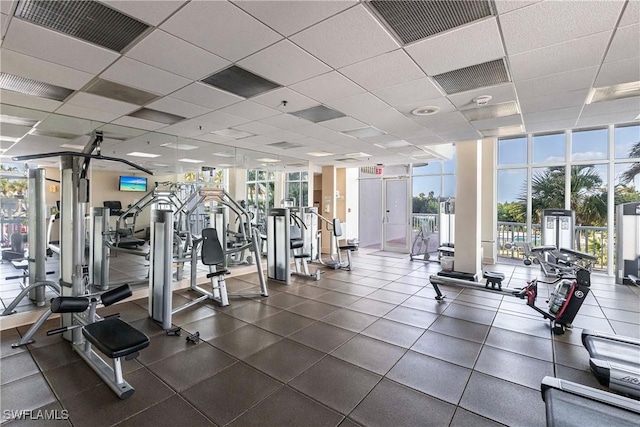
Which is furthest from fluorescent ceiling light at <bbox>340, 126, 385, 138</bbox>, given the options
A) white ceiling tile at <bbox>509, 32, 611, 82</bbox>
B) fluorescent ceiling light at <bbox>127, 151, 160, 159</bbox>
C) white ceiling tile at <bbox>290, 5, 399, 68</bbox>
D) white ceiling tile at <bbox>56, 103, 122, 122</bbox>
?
fluorescent ceiling light at <bbox>127, 151, 160, 159</bbox>

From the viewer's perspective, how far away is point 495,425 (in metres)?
2.01

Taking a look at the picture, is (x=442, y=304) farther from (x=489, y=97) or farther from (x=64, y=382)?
(x=64, y=382)

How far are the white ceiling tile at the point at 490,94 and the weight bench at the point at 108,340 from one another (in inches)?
160

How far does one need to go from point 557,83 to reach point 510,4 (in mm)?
1771

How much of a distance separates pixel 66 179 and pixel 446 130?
208 inches

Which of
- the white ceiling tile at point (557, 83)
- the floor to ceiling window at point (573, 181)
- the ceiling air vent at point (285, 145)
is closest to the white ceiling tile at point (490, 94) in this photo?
the white ceiling tile at point (557, 83)

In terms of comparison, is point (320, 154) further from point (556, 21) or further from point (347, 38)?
point (556, 21)

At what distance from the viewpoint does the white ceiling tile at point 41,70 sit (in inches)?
104

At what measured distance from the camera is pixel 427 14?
6.92 feet

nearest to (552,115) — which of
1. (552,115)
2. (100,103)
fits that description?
(552,115)

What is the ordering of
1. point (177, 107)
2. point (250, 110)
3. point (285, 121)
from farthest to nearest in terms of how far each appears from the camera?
1. point (285, 121)
2. point (250, 110)
3. point (177, 107)

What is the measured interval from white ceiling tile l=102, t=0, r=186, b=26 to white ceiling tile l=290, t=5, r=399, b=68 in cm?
86

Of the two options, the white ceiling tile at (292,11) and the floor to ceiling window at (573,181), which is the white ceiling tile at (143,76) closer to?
the white ceiling tile at (292,11)

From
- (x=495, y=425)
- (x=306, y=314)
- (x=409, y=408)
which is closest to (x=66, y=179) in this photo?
(x=306, y=314)
